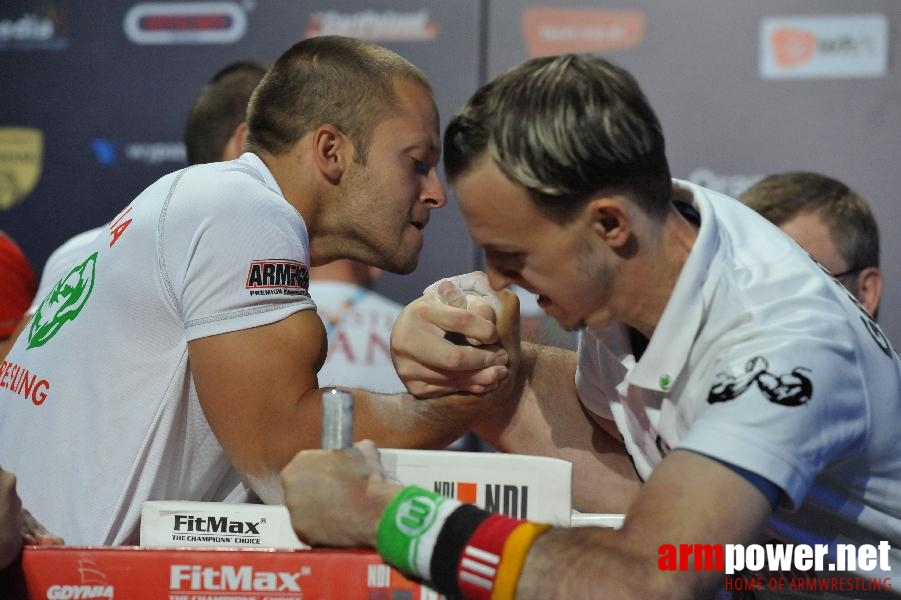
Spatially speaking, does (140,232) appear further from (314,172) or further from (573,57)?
(573,57)

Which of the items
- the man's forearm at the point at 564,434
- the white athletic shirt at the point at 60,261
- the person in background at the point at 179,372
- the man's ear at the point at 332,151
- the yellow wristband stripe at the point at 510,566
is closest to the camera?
the yellow wristband stripe at the point at 510,566

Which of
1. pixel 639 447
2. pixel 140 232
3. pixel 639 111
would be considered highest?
pixel 639 111

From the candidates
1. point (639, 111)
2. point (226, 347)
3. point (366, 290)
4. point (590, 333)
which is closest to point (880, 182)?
point (366, 290)

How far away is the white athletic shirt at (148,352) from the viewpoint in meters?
1.66

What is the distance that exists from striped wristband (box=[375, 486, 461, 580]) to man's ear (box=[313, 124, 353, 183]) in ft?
2.98

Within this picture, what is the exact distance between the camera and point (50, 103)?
3674 millimetres

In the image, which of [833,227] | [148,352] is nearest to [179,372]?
[148,352]

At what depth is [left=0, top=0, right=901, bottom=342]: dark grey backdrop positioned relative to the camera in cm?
319

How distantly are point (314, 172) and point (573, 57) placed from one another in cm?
74

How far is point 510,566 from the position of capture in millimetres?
1165

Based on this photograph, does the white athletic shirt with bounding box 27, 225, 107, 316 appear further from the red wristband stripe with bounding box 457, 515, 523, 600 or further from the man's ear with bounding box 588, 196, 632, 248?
the red wristband stripe with bounding box 457, 515, 523, 600

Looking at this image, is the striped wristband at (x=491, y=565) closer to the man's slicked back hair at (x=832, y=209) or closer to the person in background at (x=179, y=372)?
the person in background at (x=179, y=372)

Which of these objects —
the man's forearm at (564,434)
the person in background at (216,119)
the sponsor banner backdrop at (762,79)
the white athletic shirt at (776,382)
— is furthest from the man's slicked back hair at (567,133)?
the sponsor banner backdrop at (762,79)

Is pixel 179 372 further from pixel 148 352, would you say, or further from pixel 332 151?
pixel 332 151
